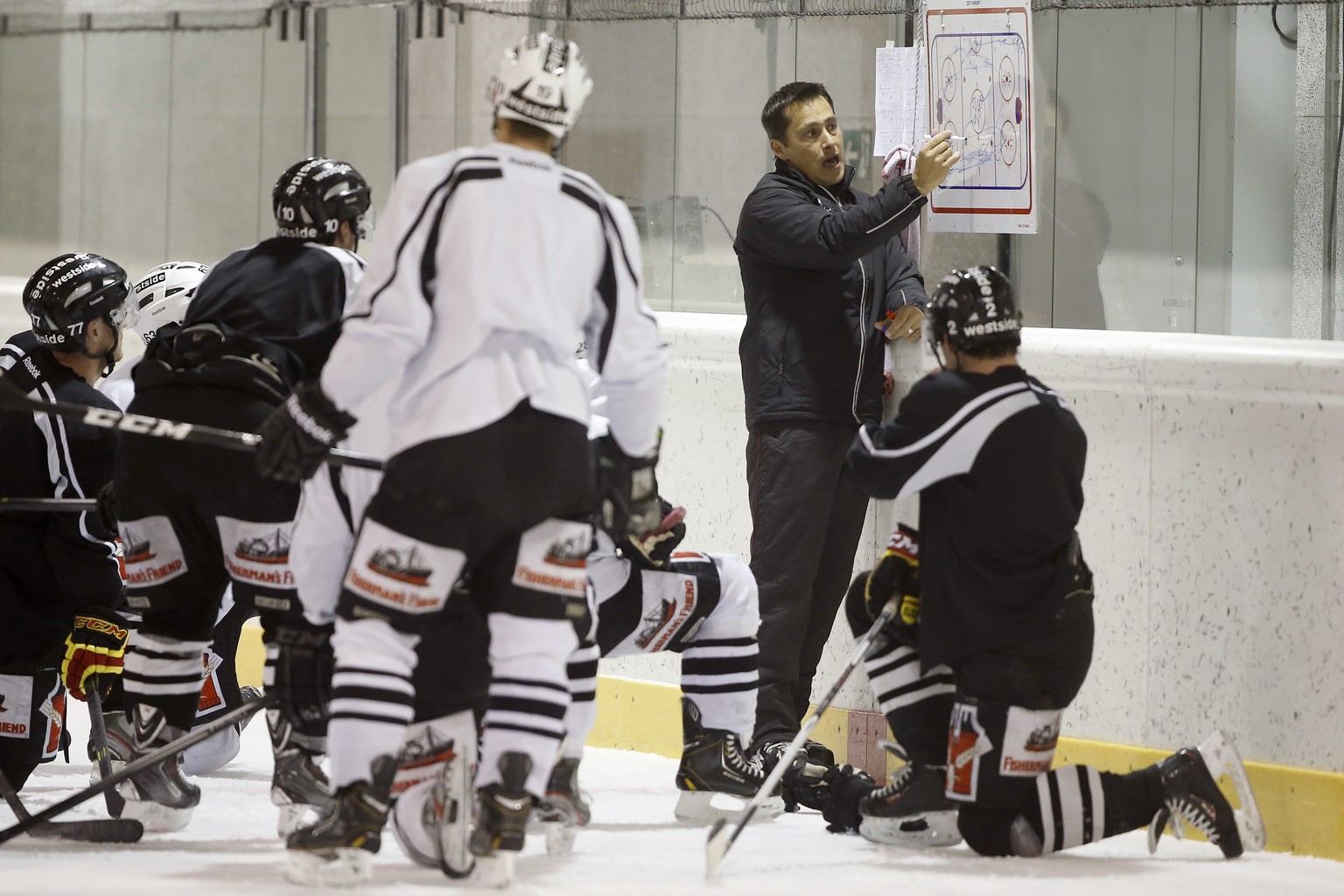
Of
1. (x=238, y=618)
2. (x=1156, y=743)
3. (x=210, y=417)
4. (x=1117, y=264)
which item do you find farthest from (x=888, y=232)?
(x=238, y=618)

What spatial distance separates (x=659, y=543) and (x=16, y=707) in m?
1.37

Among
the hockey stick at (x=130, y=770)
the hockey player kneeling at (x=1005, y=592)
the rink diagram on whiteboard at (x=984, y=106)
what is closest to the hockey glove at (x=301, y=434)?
the hockey stick at (x=130, y=770)

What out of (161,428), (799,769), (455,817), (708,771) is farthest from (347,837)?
(799,769)

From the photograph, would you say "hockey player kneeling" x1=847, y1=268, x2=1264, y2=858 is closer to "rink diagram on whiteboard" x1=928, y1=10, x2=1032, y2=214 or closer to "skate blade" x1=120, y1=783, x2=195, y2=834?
"rink diagram on whiteboard" x1=928, y1=10, x2=1032, y2=214

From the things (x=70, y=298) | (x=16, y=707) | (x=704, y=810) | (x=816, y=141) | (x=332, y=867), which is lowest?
(x=704, y=810)

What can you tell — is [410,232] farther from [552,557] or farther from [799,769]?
[799,769]

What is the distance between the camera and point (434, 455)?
303 centimetres

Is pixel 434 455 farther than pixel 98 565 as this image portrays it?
No

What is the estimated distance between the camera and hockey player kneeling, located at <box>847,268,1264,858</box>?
11.5 ft

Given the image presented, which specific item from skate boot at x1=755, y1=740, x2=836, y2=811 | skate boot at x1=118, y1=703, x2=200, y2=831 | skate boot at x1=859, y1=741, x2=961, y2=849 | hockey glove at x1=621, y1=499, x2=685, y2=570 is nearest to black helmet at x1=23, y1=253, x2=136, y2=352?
skate boot at x1=118, y1=703, x2=200, y2=831

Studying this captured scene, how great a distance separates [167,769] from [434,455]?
1209 millimetres

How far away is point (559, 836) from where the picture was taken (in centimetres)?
358

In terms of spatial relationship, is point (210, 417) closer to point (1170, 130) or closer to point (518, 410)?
point (518, 410)

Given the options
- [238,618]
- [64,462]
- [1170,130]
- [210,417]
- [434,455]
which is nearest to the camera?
[434,455]
